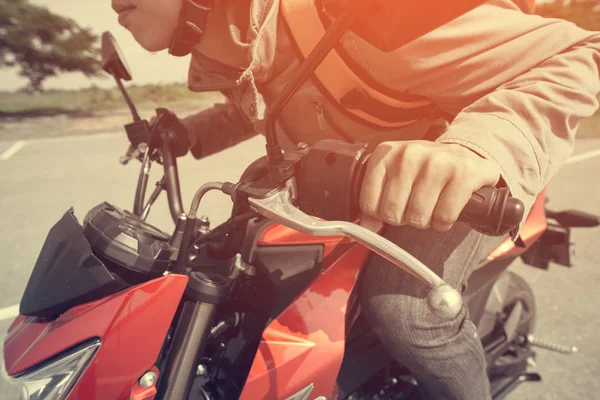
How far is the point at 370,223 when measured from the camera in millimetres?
780

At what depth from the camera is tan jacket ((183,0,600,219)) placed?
80cm

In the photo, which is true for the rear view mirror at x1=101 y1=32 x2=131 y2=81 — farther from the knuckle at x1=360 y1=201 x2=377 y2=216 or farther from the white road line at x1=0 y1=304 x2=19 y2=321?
the white road line at x1=0 y1=304 x2=19 y2=321

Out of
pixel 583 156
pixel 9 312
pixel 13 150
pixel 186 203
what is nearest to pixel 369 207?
pixel 9 312

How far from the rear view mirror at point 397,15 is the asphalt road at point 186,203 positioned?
56cm

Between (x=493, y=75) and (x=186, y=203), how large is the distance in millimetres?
2993

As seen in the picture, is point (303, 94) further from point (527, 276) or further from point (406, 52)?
point (527, 276)

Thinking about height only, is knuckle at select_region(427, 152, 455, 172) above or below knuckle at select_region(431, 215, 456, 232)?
above

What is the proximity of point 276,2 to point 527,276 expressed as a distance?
2.74 m

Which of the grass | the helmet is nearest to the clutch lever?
the helmet

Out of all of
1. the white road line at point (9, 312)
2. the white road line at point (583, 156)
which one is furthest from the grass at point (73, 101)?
the white road line at point (583, 156)

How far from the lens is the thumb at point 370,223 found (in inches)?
30.5

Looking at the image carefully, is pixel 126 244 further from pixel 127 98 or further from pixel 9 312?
pixel 9 312

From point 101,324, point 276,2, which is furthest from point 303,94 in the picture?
point 101,324

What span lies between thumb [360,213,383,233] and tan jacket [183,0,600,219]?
190 millimetres
